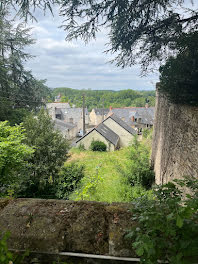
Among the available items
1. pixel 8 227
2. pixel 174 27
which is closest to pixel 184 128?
pixel 174 27

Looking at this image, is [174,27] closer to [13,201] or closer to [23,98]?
[13,201]

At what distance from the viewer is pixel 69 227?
4.44 ft

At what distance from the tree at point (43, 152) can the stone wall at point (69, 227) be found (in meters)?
7.56

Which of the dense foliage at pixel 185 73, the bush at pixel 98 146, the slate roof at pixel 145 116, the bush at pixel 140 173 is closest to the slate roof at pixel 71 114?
the slate roof at pixel 145 116

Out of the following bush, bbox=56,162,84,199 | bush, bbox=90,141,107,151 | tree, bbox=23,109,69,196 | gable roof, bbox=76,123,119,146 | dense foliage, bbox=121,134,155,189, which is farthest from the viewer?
gable roof, bbox=76,123,119,146

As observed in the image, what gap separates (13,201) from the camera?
1.70m

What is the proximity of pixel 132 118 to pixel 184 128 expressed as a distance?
3708 cm

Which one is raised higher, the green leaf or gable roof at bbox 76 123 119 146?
the green leaf

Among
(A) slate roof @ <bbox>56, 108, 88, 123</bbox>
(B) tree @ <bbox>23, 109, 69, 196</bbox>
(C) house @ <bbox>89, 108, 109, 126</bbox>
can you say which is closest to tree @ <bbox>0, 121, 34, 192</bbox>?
(B) tree @ <bbox>23, 109, 69, 196</bbox>

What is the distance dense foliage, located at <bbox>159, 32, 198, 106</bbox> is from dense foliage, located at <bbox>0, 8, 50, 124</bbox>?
11028mm

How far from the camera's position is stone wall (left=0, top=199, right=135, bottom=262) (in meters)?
1.25

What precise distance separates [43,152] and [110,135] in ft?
55.6

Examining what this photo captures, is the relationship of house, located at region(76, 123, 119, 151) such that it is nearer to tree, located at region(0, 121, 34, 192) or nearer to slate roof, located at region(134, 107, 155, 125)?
slate roof, located at region(134, 107, 155, 125)

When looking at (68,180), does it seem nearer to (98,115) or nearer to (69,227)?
(69,227)
